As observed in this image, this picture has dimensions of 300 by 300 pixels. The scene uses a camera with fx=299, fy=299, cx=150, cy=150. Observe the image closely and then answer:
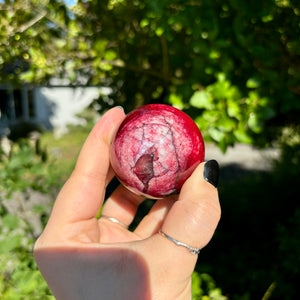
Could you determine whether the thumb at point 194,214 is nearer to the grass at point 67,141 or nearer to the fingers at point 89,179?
the fingers at point 89,179

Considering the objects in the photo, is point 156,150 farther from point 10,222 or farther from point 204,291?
point 204,291

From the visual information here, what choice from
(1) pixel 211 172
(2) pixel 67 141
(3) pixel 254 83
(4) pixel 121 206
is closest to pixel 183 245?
(1) pixel 211 172

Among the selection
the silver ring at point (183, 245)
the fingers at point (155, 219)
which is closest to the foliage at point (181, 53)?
the fingers at point (155, 219)

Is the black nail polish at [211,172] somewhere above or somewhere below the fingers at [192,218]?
above

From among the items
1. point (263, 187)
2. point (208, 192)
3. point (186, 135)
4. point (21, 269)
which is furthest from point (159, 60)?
point (263, 187)

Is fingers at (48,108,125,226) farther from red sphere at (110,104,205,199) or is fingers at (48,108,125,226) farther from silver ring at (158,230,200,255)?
silver ring at (158,230,200,255)

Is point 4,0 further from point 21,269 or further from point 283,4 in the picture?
point 283,4
